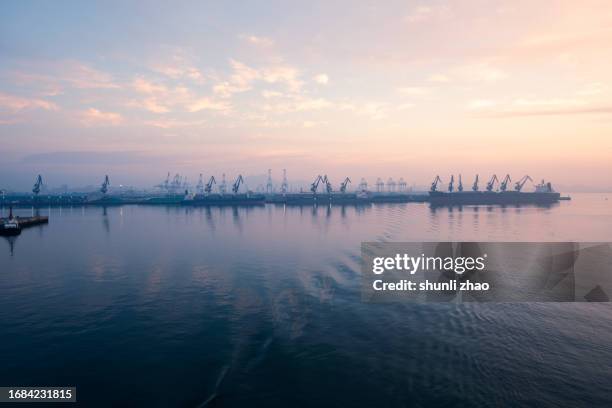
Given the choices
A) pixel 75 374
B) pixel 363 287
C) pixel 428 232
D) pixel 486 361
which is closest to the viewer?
pixel 75 374

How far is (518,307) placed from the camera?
31969 mm

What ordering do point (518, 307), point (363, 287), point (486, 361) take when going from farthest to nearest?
point (363, 287) → point (518, 307) → point (486, 361)

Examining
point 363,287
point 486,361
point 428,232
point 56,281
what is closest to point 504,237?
point 428,232

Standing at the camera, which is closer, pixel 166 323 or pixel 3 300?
pixel 166 323

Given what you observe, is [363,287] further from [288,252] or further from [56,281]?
[56,281]

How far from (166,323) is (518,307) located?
29924mm

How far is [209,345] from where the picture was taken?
23.8 metres

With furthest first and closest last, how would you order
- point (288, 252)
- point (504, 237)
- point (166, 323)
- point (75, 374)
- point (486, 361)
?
1. point (504, 237)
2. point (288, 252)
3. point (166, 323)
4. point (486, 361)
5. point (75, 374)

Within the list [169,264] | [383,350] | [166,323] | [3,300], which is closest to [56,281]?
[3,300]

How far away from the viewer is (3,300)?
33.6m

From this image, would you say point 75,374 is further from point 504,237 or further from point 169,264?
point 504,237

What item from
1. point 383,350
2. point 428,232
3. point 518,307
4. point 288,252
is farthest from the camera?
point 428,232

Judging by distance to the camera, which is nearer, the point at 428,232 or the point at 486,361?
the point at 486,361

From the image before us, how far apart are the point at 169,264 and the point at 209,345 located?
29.5 meters
